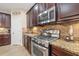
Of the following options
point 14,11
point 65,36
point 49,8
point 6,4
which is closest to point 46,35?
point 65,36

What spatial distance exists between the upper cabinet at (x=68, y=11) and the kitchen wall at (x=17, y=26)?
0.53m

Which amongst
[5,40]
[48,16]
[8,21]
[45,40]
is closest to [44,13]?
[48,16]

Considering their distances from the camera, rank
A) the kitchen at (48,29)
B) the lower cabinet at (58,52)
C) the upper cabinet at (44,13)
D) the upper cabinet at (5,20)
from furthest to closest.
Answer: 1. the upper cabinet at (44,13)
2. the upper cabinet at (5,20)
3. the kitchen at (48,29)
4. the lower cabinet at (58,52)

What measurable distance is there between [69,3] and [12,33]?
0.89m

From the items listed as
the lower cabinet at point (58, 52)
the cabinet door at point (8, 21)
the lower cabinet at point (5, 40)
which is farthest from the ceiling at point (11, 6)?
the lower cabinet at point (58, 52)

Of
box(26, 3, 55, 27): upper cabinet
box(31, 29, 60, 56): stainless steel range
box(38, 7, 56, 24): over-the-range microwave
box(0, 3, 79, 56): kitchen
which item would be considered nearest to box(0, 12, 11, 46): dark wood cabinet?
box(0, 3, 79, 56): kitchen

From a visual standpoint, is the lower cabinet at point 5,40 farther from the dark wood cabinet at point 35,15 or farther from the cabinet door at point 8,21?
the dark wood cabinet at point 35,15

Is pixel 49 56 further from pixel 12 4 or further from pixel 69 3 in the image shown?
pixel 12 4

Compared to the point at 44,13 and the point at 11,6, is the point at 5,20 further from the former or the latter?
the point at 44,13

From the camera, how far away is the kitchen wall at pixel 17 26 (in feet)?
5.45

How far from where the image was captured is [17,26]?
1.67 metres

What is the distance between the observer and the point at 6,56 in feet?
5.32

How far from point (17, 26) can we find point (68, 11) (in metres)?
0.74

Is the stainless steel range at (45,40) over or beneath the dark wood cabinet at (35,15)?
beneath
